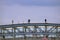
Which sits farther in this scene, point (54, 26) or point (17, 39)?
point (17, 39)

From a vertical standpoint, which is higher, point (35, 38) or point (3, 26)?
point (3, 26)

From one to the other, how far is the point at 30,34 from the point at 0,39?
13.0 ft

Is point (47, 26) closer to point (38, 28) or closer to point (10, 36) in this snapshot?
point (38, 28)

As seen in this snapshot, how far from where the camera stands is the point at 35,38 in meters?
20.6

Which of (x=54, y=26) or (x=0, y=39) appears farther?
(x=0, y=39)

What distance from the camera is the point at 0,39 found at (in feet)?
69.2

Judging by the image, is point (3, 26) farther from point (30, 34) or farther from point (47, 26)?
point (47, 26)

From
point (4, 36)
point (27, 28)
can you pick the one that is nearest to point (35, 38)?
point (27, 28)

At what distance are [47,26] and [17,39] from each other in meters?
4.17

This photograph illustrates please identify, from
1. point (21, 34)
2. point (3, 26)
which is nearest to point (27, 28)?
point (21, 34)

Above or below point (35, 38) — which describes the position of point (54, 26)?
above

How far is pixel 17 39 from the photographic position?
70.2ft

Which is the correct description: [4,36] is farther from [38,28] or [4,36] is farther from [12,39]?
[38,28]

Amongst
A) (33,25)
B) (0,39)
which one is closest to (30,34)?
(33,25)
